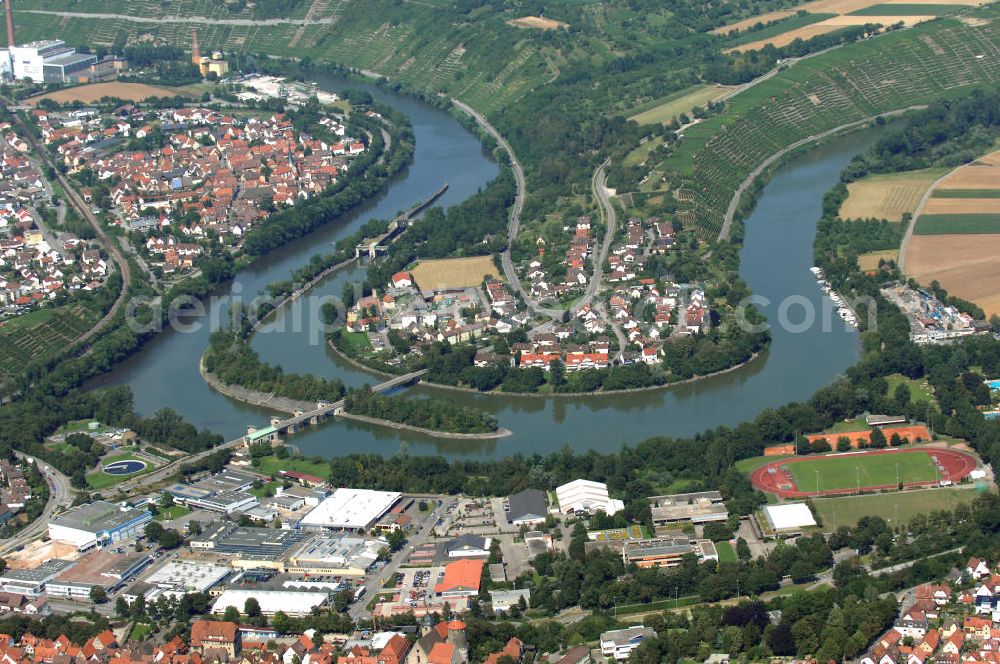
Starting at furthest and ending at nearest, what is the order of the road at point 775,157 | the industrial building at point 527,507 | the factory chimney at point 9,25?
the factory chimney at point 9,25 → the road at point 775,157 → the industrial building at point 527,507

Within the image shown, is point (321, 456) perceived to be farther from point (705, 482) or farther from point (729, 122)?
point (729, 122)

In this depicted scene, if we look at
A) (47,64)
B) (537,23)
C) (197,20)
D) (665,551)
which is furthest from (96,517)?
(197,20)

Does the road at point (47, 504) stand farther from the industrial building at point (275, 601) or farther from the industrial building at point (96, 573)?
the industrial building at point (275, 601)

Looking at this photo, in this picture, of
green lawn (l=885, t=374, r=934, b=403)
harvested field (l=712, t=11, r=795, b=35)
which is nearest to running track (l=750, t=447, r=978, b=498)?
green lawn (l=885, t=374, r=934, b=403)

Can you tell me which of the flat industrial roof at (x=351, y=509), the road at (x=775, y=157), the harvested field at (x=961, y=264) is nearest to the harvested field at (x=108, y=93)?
the road at (x=775, y=157)

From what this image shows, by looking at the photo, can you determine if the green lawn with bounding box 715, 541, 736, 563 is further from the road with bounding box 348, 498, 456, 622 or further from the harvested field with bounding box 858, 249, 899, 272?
the harvested field with bounding box 858, 249, 899, 272
